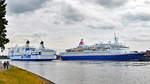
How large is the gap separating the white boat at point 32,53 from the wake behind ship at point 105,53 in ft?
59.7

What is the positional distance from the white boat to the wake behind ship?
1820 centimetres

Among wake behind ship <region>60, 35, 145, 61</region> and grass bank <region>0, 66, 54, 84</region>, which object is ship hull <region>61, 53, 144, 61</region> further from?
grass bank <region>0, 66, 54, 84</region>

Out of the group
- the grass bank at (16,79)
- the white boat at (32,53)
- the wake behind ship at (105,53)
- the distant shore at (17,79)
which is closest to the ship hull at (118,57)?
the wake behind ship at (105,53)

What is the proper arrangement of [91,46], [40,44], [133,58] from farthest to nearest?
[40,44] < [91,46] < [133,58]

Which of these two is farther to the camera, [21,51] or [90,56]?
[21,51]

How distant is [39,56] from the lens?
14138 cm

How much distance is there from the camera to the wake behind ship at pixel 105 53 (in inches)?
4839

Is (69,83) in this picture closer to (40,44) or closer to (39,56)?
(39,56)

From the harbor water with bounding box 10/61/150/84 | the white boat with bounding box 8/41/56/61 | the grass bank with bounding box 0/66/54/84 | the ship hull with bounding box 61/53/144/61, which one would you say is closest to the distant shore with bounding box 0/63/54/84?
the grass bank with bounding box 0/66/54/84

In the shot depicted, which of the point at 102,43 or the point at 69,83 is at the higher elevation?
the point at 102,43

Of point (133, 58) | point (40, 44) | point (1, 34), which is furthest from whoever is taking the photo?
point (40, 44)

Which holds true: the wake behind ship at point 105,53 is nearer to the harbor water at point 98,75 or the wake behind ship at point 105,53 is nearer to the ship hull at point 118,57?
the ship hull at point 118,57

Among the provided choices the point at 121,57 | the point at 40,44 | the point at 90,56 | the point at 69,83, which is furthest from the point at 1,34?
the point at 40,44

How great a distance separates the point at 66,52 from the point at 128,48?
49.8 meters
